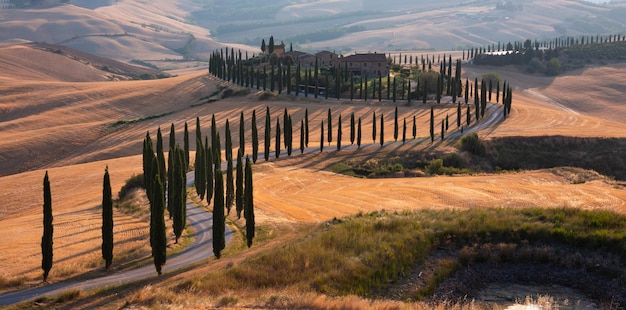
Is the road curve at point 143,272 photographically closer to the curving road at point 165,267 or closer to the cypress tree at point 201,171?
the curving road at point 165,267

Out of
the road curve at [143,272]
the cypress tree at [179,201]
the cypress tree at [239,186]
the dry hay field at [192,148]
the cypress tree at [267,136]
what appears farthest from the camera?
the cypress tree at [267,136]

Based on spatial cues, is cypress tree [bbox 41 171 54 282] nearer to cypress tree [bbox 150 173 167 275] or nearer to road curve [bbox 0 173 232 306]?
road curve [bbox 0 173 232 306]

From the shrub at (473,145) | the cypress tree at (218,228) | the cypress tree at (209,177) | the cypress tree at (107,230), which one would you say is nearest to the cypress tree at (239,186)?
the cypress tree at (209,177)

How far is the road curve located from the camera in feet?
120

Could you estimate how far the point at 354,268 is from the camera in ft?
112

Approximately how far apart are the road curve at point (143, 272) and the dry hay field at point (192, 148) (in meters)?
1.79

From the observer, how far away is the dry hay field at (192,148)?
52.8m

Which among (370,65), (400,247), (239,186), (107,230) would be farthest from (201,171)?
(370,65)

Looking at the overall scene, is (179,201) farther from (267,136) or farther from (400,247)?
(267,136)

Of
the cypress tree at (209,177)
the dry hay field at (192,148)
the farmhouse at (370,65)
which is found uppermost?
the farmhouse at (370,65)

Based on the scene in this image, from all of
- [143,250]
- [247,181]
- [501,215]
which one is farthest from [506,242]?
[143,250]

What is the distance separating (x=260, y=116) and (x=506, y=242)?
93.3 m

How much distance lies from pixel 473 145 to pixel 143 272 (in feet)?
191

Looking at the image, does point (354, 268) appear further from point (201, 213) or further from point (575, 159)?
point (575, 159)
